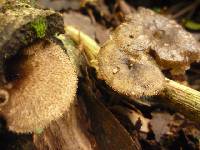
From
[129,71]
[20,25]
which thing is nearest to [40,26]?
[20,25]

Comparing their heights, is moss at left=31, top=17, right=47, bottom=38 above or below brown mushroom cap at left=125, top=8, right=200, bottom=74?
above

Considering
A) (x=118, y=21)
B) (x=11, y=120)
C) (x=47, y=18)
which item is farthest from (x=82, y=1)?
(x=11, y=120)

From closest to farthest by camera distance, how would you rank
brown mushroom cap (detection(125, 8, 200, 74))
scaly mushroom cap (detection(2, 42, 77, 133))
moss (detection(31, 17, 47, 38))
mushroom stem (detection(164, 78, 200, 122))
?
scaly mushroom cap (detection(2, 42, 77, 133)), moss (detection(31, 17, 47, 38)), mushroom stem (detection(164, 78, 200, 122)), brown mushroom cap (detection(125, 8, 200, 74))

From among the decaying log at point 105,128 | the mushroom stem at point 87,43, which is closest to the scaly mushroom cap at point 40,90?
the decaying log at point 105,128

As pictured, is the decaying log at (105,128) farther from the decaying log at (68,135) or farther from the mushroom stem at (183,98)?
the mushroom stem at (183,98)

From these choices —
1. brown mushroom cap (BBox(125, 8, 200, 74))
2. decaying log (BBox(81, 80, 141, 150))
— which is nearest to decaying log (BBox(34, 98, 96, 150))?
decaying log (BBox(81, 80, 141, 150))

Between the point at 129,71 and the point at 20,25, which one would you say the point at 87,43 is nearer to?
the point at 129,71

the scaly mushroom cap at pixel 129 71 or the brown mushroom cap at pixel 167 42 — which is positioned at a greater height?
the brown mushroom cap at pixel 167 42

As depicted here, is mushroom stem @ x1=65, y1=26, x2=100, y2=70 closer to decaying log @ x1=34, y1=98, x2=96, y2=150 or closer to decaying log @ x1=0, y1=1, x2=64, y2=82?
decaying log @ x1=34, y1=98, x2=96, y2=150
